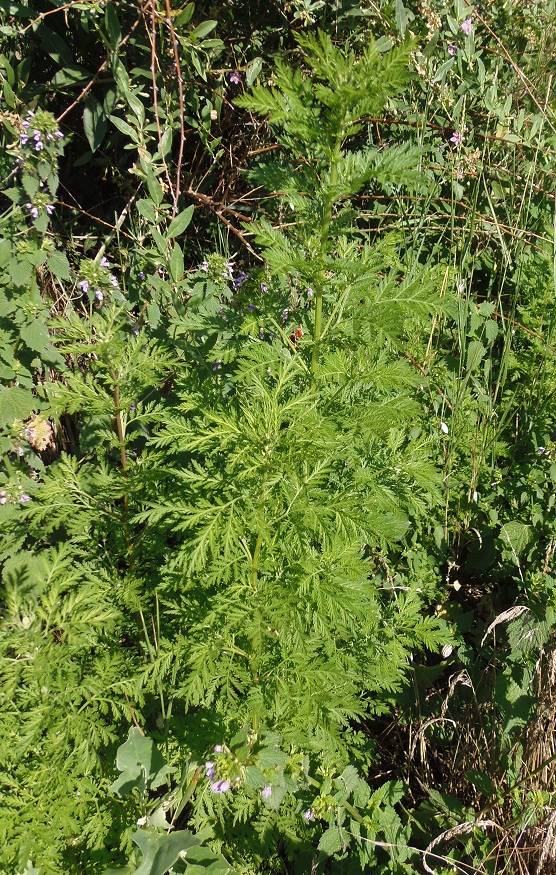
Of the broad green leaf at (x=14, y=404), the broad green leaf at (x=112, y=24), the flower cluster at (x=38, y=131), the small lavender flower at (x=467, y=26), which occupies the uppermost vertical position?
the broad green leaf at (x=112, y=24)

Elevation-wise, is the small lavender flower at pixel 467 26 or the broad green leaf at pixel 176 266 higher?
the small lavender flower at pixel 467 26

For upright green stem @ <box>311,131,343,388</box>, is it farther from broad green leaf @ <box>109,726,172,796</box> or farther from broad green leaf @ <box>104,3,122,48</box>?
broad green leaf @ <box>104,3,122,48</box>

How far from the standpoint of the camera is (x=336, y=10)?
269 centimetres

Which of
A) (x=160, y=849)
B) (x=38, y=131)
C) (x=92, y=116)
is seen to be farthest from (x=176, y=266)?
(x=160, y=849)

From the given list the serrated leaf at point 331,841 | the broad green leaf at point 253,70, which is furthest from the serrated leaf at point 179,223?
the serrated leaf at point 331,841

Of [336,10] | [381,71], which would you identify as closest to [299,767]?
[381,71]

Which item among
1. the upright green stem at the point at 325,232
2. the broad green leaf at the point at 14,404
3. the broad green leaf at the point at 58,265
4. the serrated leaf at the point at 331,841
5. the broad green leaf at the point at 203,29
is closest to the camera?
the upright green stem at the point at 325,232

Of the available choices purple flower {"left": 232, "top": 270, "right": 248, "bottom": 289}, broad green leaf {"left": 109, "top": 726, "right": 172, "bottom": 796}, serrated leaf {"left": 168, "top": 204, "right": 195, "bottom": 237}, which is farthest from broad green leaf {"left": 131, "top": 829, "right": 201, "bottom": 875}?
purple flower {"left": 232, "top": 270, "right": 248, "bottom": 289}

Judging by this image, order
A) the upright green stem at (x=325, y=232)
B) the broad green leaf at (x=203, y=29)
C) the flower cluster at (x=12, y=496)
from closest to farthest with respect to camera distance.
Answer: the upright green stem at (x=325, y=232)
the flower cluster at (x=12, y=496)
the broad green leaf at (x=203, y=29)

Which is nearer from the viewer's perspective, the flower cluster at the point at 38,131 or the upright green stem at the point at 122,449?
the upright green stem at the point at 122,449

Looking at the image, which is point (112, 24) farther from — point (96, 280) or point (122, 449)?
point (122, 449)

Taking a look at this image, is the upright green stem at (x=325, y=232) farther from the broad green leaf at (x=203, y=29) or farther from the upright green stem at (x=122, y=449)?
the broad green leaf at (x=203, y=29)

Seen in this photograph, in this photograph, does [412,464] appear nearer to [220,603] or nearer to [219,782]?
[220,603]

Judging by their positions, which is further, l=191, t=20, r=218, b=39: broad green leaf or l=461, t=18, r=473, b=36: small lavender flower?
l=461, t=18, r=473, b=36: small lavender flower
